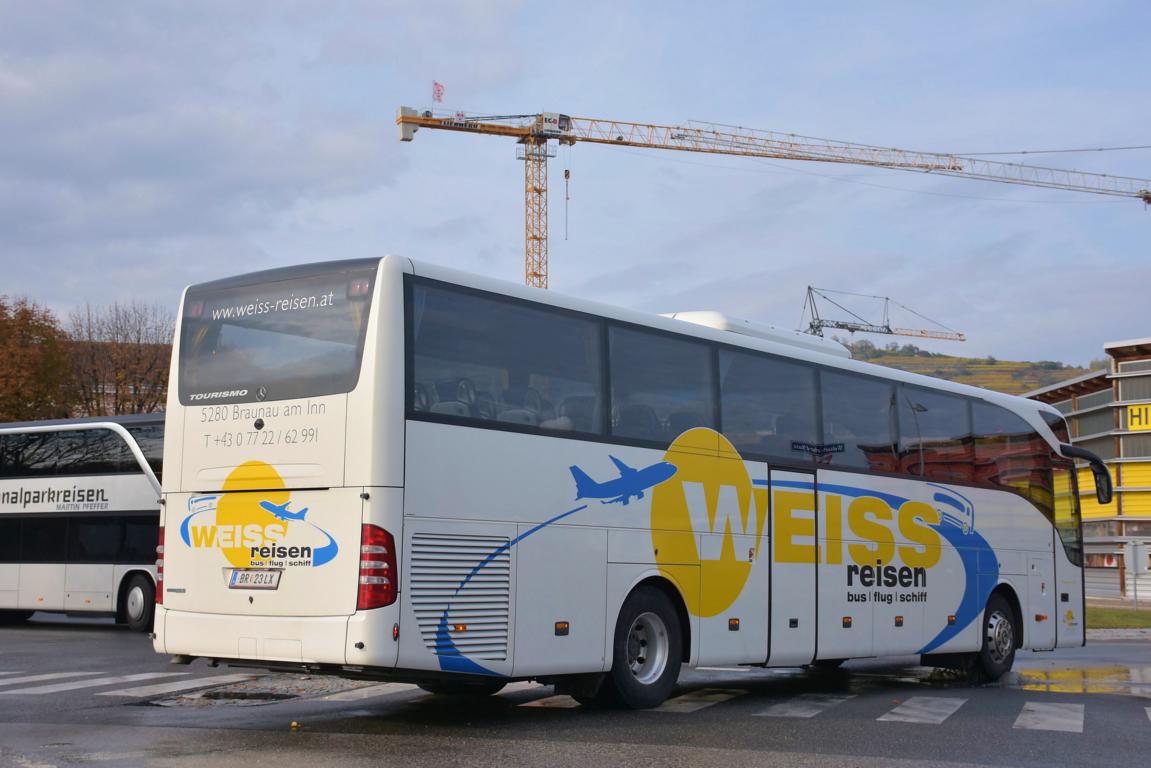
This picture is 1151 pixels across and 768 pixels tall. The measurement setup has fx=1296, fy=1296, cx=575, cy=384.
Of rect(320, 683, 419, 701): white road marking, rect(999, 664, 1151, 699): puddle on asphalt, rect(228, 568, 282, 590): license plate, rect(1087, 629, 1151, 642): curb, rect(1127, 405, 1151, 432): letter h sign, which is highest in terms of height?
rect(1127, 405, 1151, 432): letter h sign

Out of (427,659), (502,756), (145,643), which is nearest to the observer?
(502,756)

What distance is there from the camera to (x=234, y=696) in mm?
12836

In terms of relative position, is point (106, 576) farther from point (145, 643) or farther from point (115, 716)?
point (115, 716)

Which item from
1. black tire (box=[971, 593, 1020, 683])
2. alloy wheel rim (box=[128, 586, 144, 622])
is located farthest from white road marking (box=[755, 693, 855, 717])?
alloy wheel rim (box=[128, 586, 144, 622])

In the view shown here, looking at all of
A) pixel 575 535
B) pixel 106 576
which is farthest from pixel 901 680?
pixel 106 576

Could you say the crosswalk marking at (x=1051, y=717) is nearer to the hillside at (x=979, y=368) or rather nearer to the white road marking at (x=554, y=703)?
the white road marking at (x=554, y=703)

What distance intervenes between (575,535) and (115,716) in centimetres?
424

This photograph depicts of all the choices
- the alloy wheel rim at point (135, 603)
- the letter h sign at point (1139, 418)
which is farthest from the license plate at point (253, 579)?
the letter h sign at point (1139, 418)

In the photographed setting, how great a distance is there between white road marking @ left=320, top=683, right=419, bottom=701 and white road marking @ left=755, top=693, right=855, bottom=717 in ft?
11.6

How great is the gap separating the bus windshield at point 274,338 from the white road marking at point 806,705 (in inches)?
199

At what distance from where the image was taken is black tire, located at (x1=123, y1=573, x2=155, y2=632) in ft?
77.0

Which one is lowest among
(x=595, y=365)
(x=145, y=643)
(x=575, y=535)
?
(x=145, y=643)

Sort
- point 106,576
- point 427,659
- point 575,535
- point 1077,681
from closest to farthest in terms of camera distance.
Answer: point 427,659 < point 575,535 < point 1077,681 < point 106,576

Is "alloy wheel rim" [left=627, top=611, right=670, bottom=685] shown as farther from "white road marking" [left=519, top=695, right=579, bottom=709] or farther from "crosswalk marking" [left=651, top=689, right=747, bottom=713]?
"white road marking" [left=519, top=695, right=579, bottom=709]
